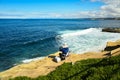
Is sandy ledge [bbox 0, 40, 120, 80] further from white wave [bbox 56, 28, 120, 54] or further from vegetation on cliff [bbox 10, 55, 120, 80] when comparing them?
white wave [bbox 56, 28, 120, 54]

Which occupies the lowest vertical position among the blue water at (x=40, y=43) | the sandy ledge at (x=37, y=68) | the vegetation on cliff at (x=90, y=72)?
the blue water at (x=40, y=43)

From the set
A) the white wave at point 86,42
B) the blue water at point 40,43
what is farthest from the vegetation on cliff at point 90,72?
the white wave at point 86,42

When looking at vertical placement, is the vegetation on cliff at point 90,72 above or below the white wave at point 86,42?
above

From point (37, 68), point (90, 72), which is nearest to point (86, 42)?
point (37, 68)

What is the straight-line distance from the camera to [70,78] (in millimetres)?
10773

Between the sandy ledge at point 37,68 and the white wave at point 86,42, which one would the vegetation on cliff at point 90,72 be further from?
the white wave at point 86,42

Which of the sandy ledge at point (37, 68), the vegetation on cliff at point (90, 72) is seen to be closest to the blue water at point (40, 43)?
the sandy ledge at point (37, 68)

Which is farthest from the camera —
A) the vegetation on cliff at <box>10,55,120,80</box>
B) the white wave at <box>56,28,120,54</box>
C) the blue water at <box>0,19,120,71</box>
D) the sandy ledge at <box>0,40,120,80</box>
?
the white wave at <box>56,28,120,54</box>

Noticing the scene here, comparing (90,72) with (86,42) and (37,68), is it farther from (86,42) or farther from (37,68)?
(86,42)

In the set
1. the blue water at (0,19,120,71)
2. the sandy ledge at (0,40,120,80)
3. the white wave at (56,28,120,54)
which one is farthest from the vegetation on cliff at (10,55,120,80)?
the white wave at (56,28,120,54)

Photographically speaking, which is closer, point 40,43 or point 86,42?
point 86,42

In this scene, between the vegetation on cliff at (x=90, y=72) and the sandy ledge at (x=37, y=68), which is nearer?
the vegetation on cliff at (x=90, y=72)

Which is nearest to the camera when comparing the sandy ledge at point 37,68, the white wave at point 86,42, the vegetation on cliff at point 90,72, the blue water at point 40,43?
the vegetation on cliff at point 90,72

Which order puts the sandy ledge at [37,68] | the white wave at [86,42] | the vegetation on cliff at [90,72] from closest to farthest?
the vegetation on cliff at [90,72] < the sandy ledge at [37,68] < the white wave at [86,42]
